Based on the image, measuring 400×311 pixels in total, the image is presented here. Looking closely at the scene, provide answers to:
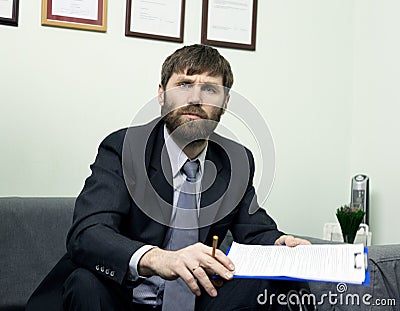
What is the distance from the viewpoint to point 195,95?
6.61 feet

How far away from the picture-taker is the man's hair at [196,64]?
2.04 metres

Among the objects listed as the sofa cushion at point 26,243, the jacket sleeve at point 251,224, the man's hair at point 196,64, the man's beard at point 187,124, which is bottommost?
the sofa cushion at point 26,243

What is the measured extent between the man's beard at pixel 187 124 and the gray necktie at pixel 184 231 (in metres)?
0.07

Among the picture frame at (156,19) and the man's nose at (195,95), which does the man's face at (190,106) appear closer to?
the man's nose at (195,95)

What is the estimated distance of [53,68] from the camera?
102 inches

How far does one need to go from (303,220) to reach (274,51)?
2.43 ft

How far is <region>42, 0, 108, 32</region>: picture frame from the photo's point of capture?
257 centimetres

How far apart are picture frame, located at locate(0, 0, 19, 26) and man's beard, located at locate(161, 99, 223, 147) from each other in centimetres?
77

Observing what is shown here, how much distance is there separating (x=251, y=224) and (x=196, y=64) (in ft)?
1.64

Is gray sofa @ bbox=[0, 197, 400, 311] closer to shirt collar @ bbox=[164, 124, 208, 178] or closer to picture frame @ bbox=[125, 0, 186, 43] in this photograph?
shirt collar @ bbox=[164, 124, 208, 178]

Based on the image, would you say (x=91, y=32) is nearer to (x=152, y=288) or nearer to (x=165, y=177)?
(x=165, y=177)

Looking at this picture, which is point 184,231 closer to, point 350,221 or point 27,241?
point 27,241

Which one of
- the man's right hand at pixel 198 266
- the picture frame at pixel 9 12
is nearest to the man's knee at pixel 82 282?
the man's right hand at pixel 198 266

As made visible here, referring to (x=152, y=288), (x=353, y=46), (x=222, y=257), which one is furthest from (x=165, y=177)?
(x=353, y=46)
